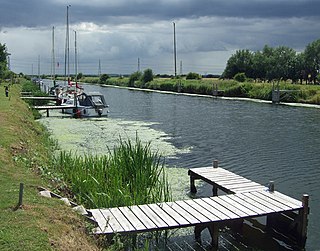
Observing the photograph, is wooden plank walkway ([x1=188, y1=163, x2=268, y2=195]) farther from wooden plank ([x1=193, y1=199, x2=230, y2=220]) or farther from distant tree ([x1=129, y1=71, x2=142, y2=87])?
distant tree ([x1=129, y1=71, x2=142, y2=87])

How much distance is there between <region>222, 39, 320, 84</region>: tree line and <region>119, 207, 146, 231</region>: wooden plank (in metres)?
77.1

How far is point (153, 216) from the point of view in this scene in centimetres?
840

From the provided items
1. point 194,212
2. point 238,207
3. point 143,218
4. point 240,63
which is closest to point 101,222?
point 143,218

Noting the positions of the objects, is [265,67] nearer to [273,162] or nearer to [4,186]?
[273,162]

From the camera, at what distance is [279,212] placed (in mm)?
8922

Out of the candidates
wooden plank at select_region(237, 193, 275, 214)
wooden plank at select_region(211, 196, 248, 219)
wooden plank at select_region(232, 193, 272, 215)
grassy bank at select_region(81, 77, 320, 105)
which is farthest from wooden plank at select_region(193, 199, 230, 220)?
grassy bank at select_region(81, 77, 320, 105)

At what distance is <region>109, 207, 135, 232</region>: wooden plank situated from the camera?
25.6 ft

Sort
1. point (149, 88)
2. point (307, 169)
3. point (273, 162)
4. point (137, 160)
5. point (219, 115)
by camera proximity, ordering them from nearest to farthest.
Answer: point (137, 160), point (307, 169), point (273, 162), point (219, 115), point (149, 88)

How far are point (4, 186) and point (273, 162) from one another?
1110 centimetres

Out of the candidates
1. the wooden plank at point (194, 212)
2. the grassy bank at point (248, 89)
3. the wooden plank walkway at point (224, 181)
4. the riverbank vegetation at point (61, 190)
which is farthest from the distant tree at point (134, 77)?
the wooden plank at point (194, 212)

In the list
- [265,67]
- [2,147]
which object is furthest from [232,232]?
[265,67]

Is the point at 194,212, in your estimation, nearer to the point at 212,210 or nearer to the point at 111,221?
the point at 212,210

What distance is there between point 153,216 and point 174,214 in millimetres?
414

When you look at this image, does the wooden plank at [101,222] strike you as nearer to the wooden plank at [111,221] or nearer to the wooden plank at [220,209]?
the wooden plank at [111,221]
